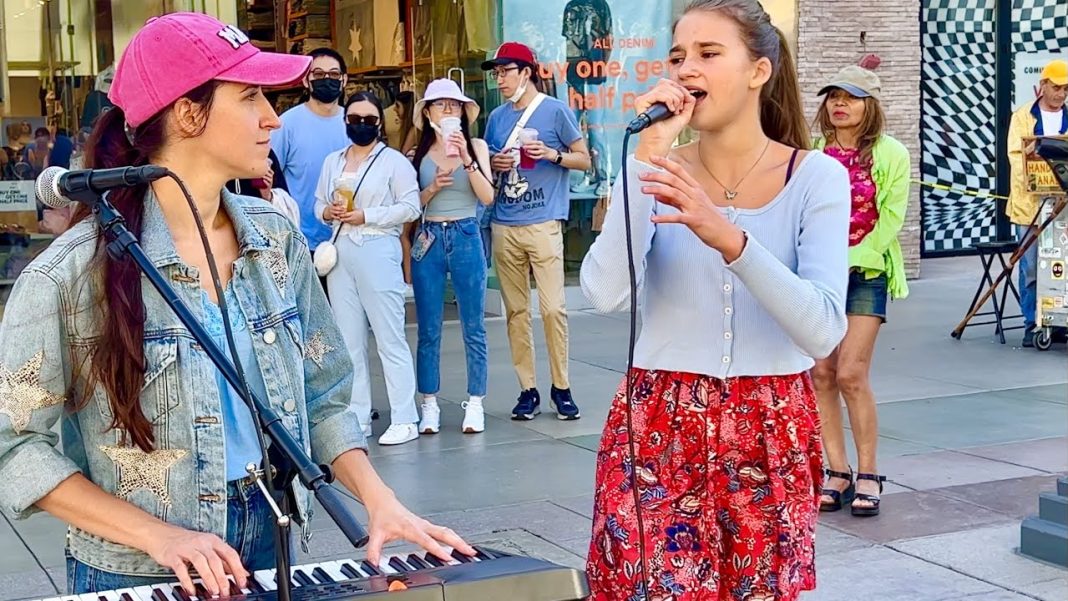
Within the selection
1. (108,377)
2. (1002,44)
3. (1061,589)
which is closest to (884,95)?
(1002,44)

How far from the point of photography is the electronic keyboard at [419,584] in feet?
6.93

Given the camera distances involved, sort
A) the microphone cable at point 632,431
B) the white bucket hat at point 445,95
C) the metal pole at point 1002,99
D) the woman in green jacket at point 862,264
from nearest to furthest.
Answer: the microphone cable at point 632,431 < the woman in green jacket at point 862,264 < the white bucket hat at point 445,95 < the metal pole at point 1002,99

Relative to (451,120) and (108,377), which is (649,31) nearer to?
(451,120)

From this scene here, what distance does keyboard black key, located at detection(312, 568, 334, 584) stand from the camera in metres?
2.22

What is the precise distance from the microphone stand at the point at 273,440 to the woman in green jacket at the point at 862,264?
14.6 feet

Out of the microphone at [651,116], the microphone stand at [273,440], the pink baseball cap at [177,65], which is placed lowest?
the microphone stand at [273,440]

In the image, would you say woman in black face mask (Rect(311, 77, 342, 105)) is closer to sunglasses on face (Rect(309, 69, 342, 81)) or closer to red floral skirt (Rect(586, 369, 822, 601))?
sunglasses on face (Rect(309, 69, 342, 81))

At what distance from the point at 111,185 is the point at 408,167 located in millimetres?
5786

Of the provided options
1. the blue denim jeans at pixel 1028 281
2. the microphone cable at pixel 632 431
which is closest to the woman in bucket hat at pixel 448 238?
the blue denim jeans at pixel 1028 281

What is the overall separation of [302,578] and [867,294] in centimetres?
457

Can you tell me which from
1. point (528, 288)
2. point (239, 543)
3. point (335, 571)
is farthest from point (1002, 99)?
point (335, 571)

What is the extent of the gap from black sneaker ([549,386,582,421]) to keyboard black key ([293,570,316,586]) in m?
6.26

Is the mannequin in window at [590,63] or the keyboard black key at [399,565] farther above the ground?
the mannequin in window at [590,63]

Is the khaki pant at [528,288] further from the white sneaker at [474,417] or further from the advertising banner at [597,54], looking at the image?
the advertising banner at [597,54]
